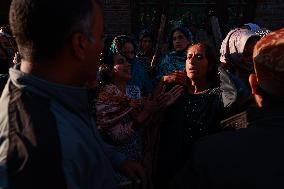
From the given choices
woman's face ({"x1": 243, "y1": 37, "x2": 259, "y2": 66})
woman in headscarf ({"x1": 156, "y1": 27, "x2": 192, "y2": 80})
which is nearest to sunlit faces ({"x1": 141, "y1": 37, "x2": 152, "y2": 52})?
woman in headscarf ({"x1": 156, "y1": 27, "x2": 192, "y2": 80})

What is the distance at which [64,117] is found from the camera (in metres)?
1.25

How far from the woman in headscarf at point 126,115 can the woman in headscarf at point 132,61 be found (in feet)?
1.41

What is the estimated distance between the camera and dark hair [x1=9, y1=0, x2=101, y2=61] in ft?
4.10

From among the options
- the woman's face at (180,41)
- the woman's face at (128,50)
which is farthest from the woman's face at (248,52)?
the woman's face at (180,41)

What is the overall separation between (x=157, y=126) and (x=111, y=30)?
4.94m

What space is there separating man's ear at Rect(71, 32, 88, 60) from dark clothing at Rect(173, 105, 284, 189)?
479mm

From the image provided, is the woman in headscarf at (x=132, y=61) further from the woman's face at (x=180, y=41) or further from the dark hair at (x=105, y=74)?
the woman's face at (x=180, y=41)

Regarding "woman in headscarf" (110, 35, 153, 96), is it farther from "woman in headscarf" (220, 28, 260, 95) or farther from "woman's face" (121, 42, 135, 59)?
"woman in headscarf" (220, 28, 260, 95)

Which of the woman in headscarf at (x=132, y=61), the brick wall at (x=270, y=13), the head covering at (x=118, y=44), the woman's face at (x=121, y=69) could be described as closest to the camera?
the woman's face at (x=121, y=69)

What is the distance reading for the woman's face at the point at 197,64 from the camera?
10.5 ft

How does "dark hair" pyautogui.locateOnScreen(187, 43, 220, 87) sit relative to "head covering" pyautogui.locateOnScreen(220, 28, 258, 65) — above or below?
below

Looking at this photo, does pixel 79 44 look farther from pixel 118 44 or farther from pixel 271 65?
pixel 118 44

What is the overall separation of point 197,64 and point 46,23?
210 cm

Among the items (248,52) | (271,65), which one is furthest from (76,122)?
(248,52)
